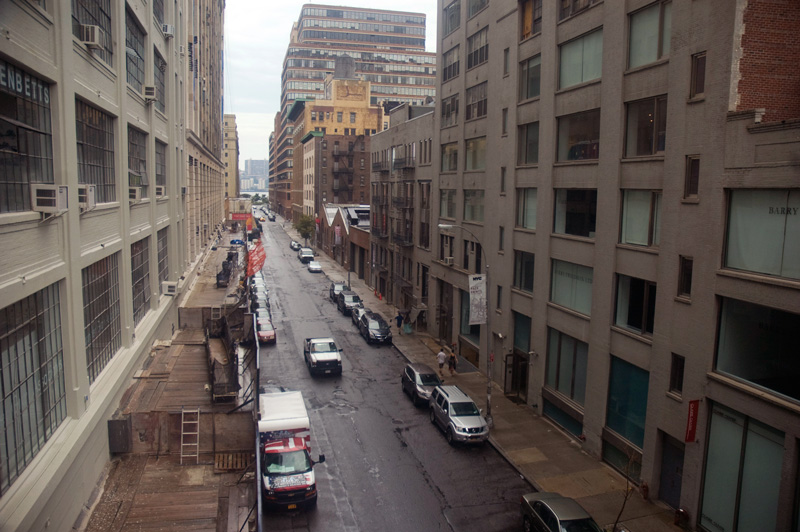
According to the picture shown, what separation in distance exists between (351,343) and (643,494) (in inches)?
970

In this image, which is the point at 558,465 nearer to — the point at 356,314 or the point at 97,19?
the point at 97,19

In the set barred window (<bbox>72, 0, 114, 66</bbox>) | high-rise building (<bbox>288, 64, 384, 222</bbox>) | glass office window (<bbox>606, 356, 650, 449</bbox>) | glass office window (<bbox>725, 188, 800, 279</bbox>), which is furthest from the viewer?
high-rise building (<bbox>288, 64, 384, 222</bbox>)

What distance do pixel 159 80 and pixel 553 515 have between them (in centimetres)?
2791

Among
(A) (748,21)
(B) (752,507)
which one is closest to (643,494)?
(B) (752,507)

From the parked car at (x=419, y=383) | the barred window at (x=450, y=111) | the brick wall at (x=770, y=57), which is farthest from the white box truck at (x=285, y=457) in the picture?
the barred window at (x=450, y=111)

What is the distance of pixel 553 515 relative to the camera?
16.1m

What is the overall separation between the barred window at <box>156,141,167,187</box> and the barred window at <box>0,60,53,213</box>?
17572mm

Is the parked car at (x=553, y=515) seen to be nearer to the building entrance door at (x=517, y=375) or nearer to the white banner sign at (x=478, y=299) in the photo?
the white banner sign at (x=478, y=299)

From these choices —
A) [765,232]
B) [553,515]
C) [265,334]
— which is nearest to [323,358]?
[265,334]

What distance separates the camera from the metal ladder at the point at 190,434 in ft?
60.1

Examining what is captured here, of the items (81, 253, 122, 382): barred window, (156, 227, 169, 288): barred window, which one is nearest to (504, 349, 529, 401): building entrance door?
(81, 253, 122, 382): barred window

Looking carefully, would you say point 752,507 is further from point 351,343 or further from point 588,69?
point 351,343

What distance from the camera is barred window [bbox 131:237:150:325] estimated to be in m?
23.8

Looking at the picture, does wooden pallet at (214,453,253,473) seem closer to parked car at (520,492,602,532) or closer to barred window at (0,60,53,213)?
parked car at (520,492,602,532)
